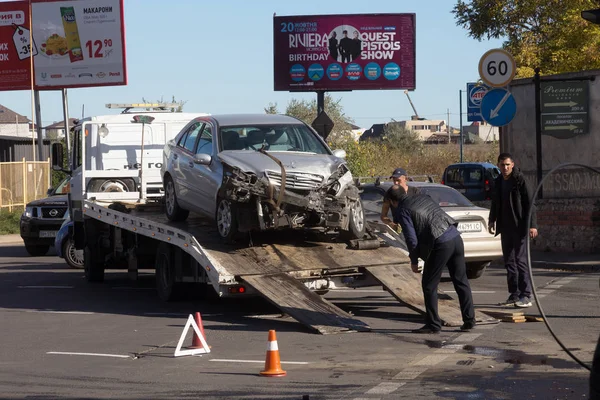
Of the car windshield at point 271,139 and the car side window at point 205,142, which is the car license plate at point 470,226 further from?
the car side window at point 205,142

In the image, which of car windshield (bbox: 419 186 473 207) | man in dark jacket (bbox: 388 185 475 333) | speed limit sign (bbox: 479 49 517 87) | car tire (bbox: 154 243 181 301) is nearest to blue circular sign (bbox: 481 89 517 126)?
speed limit sign (bbox: 479 49 517 87)

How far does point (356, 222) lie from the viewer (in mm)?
13508

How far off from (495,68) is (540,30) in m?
16.2

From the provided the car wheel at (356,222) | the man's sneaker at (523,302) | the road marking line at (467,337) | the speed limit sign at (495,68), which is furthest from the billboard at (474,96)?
the road marking line at (467,337)

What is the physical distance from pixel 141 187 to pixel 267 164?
486cm

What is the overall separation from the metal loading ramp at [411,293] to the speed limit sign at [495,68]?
5858 mm

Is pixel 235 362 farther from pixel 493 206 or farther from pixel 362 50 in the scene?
pixel 362 50

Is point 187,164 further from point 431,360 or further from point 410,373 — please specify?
point 410,373

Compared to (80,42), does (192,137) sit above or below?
below

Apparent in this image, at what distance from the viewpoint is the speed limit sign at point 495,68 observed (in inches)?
711

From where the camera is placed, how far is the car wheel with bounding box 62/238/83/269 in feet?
68.4

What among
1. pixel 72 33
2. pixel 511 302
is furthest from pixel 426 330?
pixel 72 33

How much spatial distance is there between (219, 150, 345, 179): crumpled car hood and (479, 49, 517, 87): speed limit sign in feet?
17.7

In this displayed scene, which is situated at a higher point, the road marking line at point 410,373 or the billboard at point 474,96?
the billboard at point 474,96
